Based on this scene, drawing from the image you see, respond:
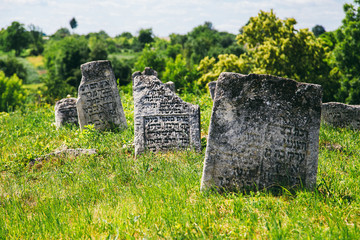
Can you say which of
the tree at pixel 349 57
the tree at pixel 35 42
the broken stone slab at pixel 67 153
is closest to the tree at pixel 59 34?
the tree at pixel 35 42

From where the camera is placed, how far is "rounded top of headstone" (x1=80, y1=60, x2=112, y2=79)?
7688 millimetres

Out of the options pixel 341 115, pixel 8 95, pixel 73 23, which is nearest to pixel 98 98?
pixel 341 115

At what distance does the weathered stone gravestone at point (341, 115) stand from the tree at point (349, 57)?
13.1 meters

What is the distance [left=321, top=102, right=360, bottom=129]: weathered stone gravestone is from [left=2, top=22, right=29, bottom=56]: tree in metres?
101

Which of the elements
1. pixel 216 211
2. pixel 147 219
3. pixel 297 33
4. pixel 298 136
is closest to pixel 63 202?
pixel 147 219

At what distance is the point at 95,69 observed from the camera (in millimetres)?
7715

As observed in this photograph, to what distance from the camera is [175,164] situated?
199 inches

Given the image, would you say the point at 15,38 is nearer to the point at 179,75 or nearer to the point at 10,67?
the point at 10,67

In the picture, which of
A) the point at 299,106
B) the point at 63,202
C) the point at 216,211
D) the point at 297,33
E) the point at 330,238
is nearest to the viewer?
the point at 330,238

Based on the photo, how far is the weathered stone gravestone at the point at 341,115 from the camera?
7.75 m

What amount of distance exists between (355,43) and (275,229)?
20470mm

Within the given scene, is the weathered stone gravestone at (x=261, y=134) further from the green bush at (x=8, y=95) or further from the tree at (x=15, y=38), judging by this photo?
the tree at (x=15, y=38)

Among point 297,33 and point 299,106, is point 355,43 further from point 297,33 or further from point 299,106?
point 299,106

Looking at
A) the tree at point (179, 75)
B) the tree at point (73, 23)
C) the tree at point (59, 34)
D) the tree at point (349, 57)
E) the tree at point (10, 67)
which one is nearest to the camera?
the tree at point (349, 57)
